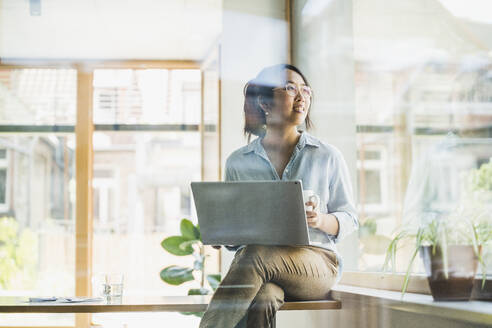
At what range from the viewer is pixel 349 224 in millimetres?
2146

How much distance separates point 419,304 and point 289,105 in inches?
41.0

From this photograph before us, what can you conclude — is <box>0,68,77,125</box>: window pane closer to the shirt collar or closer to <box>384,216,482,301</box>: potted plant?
the shirt collar

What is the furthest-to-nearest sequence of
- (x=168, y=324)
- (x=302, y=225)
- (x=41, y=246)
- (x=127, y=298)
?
(x=41, y=246), (x=168, y=324), (x=127, y=298), (x=302, y=225)

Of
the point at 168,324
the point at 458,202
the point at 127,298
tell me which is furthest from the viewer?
the point at 168,324

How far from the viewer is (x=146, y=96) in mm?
3746

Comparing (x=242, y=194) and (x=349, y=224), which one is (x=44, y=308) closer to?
(x=242, y=194)

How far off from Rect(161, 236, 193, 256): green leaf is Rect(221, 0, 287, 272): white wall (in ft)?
0.76

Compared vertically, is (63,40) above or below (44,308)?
above

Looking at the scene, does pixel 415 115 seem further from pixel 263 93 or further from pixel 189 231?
pixel 189 231

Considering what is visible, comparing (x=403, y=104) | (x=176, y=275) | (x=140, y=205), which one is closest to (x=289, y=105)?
(x=403, y=104)

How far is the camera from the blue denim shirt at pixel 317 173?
7.04ft

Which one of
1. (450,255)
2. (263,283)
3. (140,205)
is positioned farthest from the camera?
(140,205)

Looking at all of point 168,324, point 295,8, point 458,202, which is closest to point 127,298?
point 168,324

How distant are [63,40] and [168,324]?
77.0 inches
